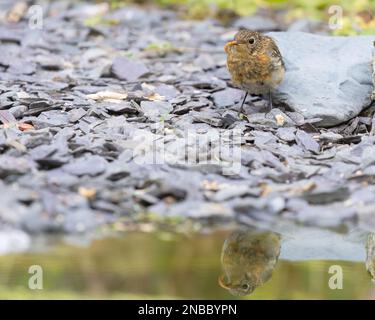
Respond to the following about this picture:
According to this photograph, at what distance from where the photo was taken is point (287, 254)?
5.06 meters

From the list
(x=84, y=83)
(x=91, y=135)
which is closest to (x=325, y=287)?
(x=91, y=135)

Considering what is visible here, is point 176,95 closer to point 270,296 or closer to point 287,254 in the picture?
point 287,254

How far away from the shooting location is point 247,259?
16.4 ft

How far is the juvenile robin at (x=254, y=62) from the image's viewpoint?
24.0ft

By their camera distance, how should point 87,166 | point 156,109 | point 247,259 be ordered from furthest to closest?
point 156,109, point 87,166, point 247,259

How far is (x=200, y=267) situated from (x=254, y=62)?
2897 millimetres

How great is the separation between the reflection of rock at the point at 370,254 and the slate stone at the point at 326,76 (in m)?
2.01

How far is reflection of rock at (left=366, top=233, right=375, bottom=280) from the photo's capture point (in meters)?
4.99
